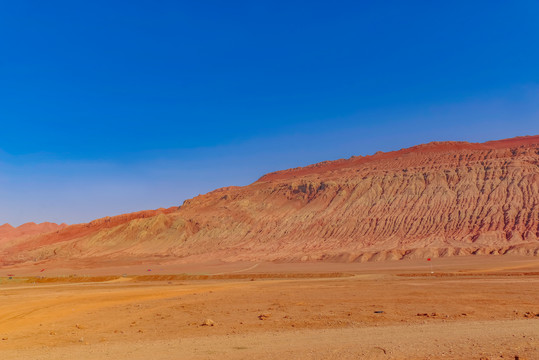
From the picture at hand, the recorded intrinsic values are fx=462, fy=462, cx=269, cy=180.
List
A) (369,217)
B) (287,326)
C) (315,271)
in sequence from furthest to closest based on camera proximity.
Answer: (369,217) < (315,271) < (287,326)

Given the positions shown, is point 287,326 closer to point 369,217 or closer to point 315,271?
point 315,271

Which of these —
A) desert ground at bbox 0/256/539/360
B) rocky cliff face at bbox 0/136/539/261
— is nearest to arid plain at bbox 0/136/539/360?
desert ground at bbox 0/256/539/360

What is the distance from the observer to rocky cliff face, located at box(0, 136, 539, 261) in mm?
70312

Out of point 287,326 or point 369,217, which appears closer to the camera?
point 287,326

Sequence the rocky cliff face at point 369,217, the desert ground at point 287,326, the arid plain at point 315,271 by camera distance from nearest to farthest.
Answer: the desert ground at point 287,326
the arid plain at point 315,271
the rocky cliff face at point 369,217

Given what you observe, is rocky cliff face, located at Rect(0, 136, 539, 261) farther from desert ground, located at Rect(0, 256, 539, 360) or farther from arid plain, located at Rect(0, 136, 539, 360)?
desert ground, located at Rect(0, 256, 539, 360)

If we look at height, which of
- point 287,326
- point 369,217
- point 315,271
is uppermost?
point 369,217

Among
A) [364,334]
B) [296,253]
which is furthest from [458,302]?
[296,253]

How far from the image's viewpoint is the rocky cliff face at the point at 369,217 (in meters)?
70.3

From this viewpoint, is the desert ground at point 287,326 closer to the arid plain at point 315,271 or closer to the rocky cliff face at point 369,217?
the arid plain at point 315,271

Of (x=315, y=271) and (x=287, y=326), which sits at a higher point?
(x=287, y=326)

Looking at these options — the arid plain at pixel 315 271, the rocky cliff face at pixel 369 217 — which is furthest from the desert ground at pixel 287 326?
the rocky cliff face at pixel 369 217

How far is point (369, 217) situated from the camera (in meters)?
84.3

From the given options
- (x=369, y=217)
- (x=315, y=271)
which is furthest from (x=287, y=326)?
(x=369, y=217)
